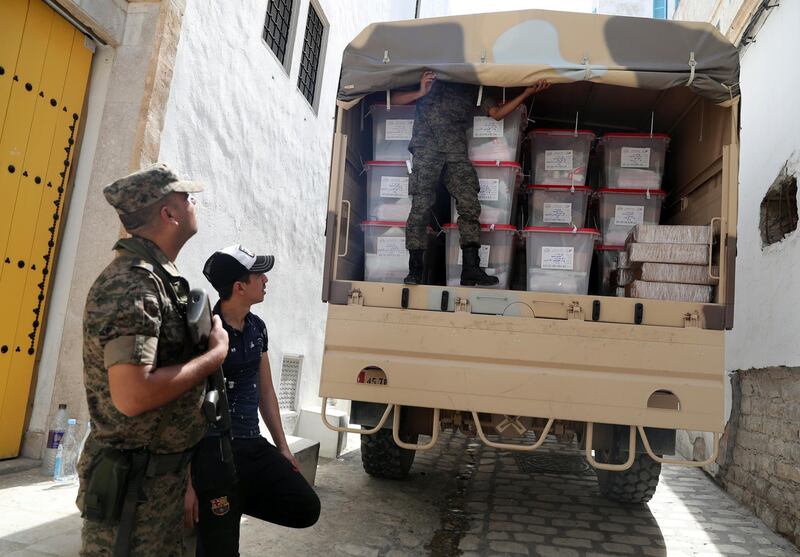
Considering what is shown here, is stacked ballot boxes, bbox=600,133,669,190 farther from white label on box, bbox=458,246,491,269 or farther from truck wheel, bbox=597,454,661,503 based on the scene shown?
truck wheel, bbox=597,454,661,503

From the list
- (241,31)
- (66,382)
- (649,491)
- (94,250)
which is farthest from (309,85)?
(649,491)

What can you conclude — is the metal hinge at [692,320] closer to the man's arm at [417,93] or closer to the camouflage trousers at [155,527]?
the man's arm at [417,93]

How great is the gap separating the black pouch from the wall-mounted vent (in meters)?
5.34

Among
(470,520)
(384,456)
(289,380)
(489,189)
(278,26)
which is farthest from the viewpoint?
(289,380)

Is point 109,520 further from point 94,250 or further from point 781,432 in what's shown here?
point 781,432

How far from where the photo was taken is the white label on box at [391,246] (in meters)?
4.19

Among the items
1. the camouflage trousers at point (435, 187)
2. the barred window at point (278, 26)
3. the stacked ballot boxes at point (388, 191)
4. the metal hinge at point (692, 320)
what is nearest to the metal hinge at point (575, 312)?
the metal hinge at point (692, 320)

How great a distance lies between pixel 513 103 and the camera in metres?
4.02

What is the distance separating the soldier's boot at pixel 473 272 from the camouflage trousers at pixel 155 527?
91.4 inches

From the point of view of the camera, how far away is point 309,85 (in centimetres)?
798

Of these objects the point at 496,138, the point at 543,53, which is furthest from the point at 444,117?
the point at 543,53

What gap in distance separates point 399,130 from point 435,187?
0.60 metres

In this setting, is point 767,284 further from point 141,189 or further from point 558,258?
point 141,189

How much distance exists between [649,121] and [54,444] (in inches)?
192
